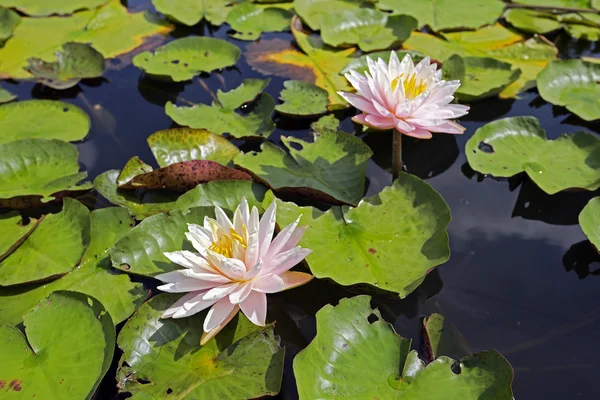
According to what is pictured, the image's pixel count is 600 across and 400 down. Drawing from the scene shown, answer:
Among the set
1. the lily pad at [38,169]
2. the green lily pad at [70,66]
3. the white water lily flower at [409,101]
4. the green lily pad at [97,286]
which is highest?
the white water lily flower at [409,101]

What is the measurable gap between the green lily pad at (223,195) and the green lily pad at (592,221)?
1.46 metres

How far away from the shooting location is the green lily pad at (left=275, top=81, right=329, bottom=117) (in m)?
2.88

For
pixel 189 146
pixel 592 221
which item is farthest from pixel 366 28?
pixel 592 221

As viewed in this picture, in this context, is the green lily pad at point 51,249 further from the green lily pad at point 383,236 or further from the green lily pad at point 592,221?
the green lily pad at point 592,221

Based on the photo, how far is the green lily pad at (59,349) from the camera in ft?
5.11

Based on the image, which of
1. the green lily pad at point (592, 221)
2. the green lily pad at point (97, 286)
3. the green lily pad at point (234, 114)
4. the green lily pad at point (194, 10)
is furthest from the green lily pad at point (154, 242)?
the green lily pad at point (194, 10)

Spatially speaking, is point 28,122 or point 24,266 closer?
point 24,266

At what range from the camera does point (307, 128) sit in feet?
9.62

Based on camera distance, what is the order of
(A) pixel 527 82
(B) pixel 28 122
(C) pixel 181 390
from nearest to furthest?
(C) pixel 181 390 → (B) pixel 28 122 → (A) pixel 527 82

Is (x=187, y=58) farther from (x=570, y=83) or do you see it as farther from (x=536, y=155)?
(x=570, y=83)

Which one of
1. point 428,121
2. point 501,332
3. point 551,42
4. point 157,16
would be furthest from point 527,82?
point 157,16

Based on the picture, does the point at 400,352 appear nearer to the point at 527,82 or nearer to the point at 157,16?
the point at 527,82

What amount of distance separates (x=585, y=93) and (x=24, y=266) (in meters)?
3.44

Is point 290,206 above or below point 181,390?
above
